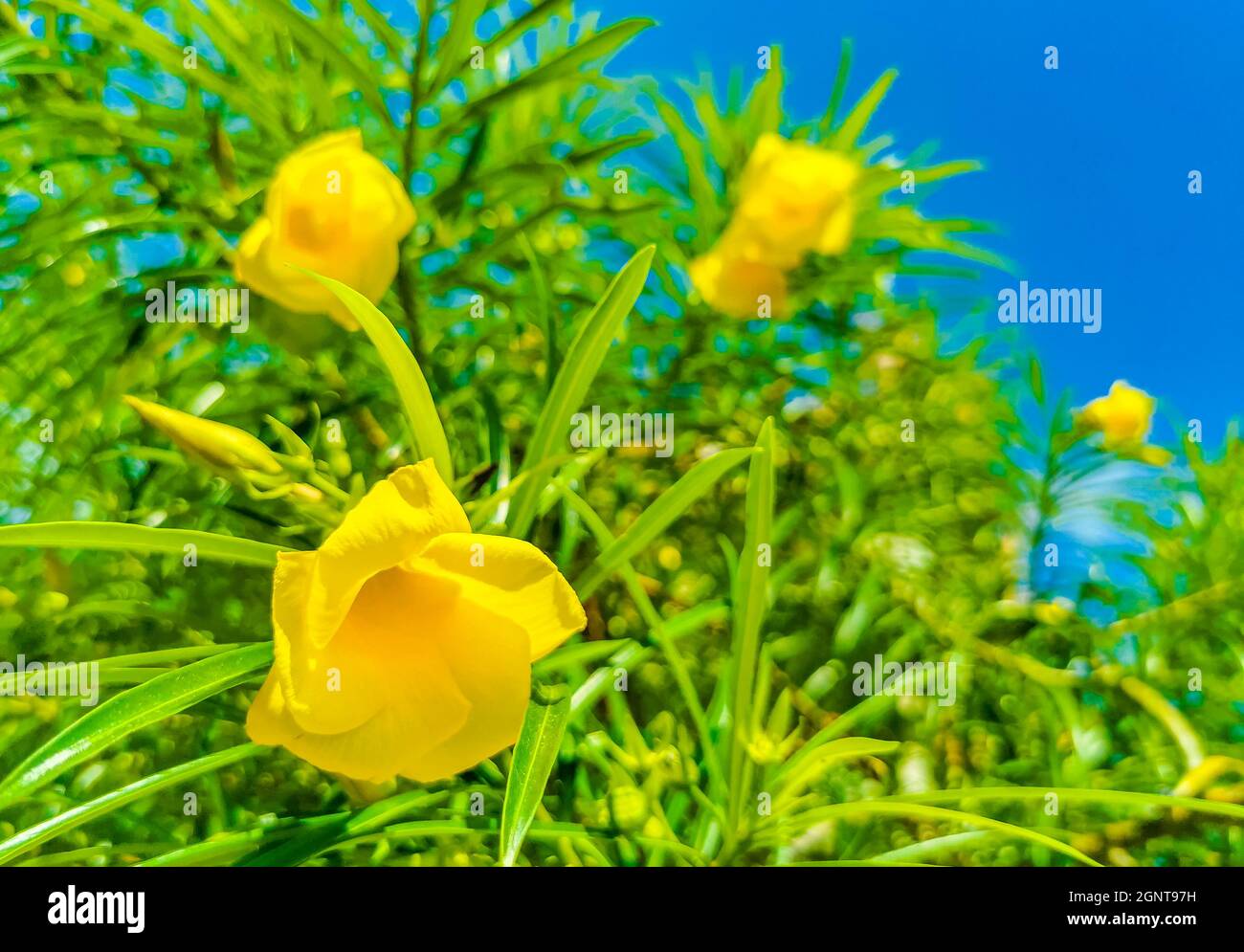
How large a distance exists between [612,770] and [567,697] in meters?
0.10

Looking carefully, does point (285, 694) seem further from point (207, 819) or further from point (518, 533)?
point (207, 819)

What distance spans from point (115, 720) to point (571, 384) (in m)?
0.23

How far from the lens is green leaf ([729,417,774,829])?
43 centimetres

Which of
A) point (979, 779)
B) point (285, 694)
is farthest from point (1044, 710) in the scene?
point (285, 694)

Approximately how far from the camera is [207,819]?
55 cm

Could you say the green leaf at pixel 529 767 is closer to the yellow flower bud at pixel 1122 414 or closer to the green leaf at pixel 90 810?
the green leaf at pixel 90 810

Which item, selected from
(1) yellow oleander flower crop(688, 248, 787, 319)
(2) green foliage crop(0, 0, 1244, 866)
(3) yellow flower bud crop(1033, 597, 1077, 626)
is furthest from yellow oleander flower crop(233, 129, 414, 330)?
(3) yellow flower bud crop(1033, 597, 1077, 626)

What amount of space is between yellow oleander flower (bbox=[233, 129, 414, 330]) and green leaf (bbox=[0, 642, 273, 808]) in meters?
0.20

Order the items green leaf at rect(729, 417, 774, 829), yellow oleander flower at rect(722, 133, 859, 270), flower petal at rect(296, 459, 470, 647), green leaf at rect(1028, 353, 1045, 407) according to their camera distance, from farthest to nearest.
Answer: green leaf at rect(1028, 353, 1045, 407)
yellow oleander flower at rect(722, 133, 859, 270)
green leaf at rect(729, 417, 774, 829)
flower petal at rect(296, 459, 470, 647)

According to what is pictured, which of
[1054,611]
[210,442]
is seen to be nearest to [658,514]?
[210,442]

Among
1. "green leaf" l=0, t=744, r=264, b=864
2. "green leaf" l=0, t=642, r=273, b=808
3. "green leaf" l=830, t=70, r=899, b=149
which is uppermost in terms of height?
"green leaf" l=830, t=70, r=899, b=149

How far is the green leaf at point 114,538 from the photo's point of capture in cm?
34

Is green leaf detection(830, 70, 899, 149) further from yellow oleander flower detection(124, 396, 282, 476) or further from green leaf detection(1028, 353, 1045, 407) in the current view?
yellow oleander flower detection(124, 396, 282, 476)

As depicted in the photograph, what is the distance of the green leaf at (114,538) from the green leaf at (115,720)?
0.05 meters
